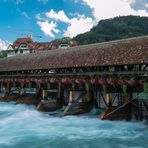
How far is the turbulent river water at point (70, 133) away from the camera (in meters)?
15.7

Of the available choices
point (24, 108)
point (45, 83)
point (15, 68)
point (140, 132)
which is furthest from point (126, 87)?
point (15, 68)

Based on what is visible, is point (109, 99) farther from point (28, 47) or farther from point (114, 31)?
point (114, 31)

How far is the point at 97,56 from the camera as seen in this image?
78.2 ft

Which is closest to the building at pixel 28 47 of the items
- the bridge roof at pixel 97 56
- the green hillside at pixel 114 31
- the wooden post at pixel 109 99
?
the green hillside at pixel 114 31

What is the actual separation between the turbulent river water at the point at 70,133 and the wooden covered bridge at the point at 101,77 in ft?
5.10

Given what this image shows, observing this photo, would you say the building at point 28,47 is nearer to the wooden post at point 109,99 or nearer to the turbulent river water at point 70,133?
the turbulent river water at point 70,133

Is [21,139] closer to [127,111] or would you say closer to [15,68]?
[127,111]

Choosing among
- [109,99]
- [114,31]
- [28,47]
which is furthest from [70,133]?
[114,31]

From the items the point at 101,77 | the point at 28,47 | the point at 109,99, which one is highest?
the point at 28,47

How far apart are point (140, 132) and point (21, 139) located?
694 cm

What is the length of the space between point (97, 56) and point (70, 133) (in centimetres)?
795

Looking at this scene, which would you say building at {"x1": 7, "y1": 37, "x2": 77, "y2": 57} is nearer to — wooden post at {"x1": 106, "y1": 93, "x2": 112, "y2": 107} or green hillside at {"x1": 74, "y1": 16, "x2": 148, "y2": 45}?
green hillside at {"x1": 74, "y1": 16, "x2": 148, "y2": 45}

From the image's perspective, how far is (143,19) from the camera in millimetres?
109750

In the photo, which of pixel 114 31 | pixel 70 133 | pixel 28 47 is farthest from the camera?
pixel 114 31
